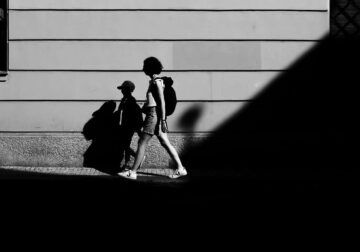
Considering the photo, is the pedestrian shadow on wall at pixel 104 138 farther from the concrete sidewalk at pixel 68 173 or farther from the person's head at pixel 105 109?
the concrete sidewalk at pixel 68 173

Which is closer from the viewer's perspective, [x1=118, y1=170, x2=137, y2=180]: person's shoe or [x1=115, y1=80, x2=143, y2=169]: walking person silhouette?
[x1=118, y1=170, x2=137, y2=180]: person's shoe

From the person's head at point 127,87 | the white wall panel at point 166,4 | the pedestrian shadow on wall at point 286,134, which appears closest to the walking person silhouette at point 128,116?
the person's head at point 127,87

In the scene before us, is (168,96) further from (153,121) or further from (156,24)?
(156,24)

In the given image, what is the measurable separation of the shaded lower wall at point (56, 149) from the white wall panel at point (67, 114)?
0.15m

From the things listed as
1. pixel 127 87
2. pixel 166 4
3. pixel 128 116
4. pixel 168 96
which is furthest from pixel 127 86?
pixel 166 4

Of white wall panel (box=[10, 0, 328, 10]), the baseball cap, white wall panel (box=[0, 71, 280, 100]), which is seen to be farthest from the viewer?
white wall panel (box=[0, 71, 280, 100])

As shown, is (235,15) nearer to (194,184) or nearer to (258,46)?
(258,46)

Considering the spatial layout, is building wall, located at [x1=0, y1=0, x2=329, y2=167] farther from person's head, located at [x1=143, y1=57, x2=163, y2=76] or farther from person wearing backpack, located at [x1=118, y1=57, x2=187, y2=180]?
person wearing backpack, located at [x1=118, y1=57, x2=187, y2=180]

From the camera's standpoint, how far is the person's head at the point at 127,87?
7176mm

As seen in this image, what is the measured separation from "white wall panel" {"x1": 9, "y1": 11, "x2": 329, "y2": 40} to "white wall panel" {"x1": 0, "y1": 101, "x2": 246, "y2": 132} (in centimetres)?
110

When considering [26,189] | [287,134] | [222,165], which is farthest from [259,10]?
[26,189]

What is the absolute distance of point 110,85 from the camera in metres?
7.39

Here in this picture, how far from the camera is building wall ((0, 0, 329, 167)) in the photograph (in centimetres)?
731

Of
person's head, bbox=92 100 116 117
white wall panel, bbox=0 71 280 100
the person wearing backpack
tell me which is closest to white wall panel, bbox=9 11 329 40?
white wall panel, bbox=0 71 280 100
